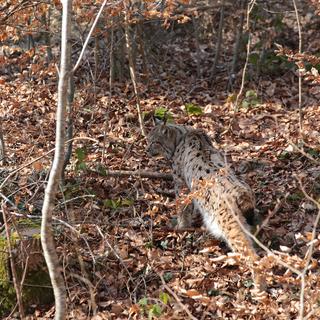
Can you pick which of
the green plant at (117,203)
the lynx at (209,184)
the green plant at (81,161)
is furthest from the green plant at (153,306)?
the green plant at (81,161)

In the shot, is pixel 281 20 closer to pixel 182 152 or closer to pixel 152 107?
pixel 152 107

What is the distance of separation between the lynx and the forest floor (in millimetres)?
253

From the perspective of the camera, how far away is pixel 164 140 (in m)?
8.46

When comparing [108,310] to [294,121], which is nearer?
[108,310]

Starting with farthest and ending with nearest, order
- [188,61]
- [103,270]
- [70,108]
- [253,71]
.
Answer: [188,61]
[253,71]
[70,108]
[103,270]

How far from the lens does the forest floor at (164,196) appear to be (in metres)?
6.04

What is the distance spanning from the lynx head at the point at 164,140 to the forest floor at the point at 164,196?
0.43 metres

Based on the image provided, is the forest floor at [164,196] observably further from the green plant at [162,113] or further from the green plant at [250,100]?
the green plant at [162,113]

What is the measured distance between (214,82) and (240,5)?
1684 millimetres

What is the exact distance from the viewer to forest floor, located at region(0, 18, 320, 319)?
6.04 meters

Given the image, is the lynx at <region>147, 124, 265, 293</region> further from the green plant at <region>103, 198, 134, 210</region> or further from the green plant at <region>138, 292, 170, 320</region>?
the green plant at <region>138, 292, 170, 320</region>

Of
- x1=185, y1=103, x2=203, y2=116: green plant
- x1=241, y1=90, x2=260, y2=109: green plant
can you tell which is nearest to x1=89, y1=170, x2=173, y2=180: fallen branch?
x1=185, y1=103, x2=203, y2=116: green plant

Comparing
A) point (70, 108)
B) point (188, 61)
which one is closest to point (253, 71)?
point (188, 61)

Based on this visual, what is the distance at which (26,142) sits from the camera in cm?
960
